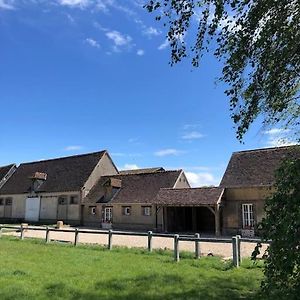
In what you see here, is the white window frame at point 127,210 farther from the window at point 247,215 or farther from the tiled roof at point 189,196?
the window at point 247,215

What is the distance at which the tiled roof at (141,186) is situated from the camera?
32.3 metres

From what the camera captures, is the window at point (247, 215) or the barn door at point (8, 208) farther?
the barn door at point (8, 208)

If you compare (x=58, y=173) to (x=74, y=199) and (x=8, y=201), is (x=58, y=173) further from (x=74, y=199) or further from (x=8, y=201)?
(x=8, y=201)

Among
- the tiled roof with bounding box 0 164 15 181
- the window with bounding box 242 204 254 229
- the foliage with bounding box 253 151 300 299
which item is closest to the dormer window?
the tiled roof with bounding box 0 164 15 181

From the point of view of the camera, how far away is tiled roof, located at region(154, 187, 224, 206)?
26.5m

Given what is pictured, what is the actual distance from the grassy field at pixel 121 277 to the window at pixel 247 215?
13178 millimetres

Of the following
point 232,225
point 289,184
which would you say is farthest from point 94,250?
point 232,225

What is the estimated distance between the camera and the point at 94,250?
15109 mm

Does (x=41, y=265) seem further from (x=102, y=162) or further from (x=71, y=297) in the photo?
(x=102, y=162)

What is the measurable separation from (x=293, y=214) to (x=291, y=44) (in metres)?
3.00

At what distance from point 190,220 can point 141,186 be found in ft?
17.1

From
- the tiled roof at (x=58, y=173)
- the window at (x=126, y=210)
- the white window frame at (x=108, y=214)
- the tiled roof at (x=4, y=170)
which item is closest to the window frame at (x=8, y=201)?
the tiled roof at (x=58, y=173)

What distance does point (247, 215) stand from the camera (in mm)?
25844

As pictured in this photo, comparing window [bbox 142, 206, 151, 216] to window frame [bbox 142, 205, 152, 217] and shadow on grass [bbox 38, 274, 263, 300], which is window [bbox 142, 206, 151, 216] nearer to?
window frame [bbox 142, 205, 152, 217]
